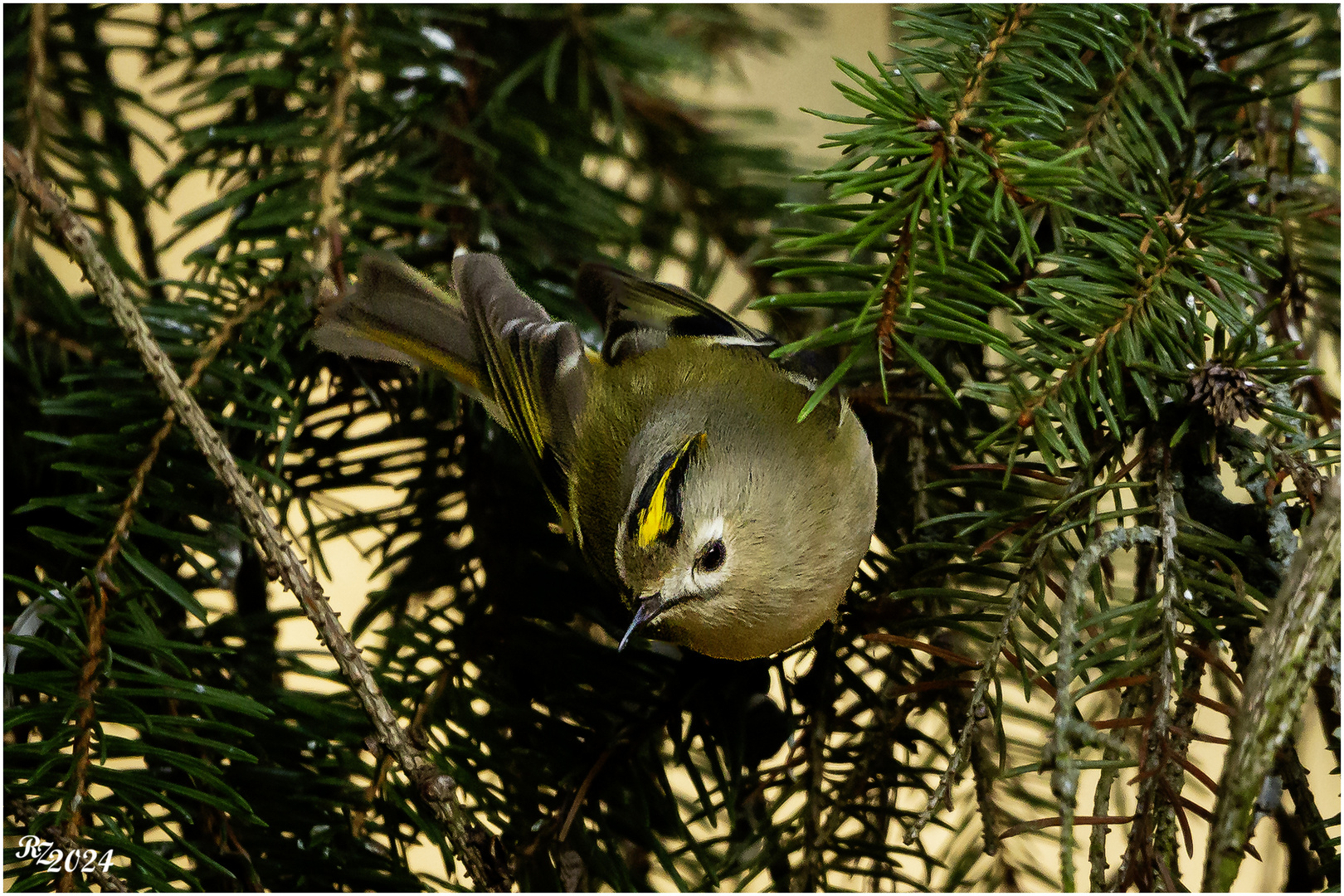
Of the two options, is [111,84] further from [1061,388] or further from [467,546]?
[1061,388]

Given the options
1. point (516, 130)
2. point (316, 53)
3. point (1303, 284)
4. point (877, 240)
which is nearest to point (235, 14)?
point (316, 53)

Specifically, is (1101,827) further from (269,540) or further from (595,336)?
(595,336)

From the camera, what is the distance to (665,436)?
2.39 feet

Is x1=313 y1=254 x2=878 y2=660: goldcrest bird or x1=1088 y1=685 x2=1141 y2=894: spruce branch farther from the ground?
x1=313 y1=254 x2=878 y2=660: goldcrest bird

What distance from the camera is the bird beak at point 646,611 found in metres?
0.58

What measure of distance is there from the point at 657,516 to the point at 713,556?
0.05 meters

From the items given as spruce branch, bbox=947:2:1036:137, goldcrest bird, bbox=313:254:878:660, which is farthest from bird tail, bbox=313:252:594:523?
spruce branch, bbox=947:2:1036:137

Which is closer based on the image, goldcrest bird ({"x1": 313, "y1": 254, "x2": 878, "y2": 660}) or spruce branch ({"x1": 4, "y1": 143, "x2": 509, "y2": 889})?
spruce branch ({"x1": 4, "y1": 143, "x2": 509, "y2": 889})

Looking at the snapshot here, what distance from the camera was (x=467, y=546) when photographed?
0.63 m

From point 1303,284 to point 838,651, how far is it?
33cm

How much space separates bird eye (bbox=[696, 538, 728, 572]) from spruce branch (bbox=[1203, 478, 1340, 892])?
1.30 ft

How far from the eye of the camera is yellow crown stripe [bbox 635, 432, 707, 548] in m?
0.64

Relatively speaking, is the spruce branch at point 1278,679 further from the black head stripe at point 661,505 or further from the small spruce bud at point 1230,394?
the black head stripe at point 661,505

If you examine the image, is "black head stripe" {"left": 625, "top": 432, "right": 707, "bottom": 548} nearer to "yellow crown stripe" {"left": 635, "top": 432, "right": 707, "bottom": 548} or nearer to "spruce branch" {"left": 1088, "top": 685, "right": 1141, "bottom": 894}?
"yellow crown stripe" {"left": 635, "top": 432, "right": 707, "bottom": 548}
